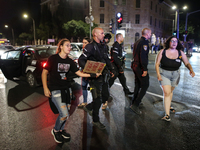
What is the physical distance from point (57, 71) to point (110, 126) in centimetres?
165

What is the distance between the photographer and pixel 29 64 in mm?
6832

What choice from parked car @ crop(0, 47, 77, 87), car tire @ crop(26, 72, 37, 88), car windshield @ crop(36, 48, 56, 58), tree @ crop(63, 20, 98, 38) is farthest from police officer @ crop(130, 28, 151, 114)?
tree @ crop(63, 20, 98, 38)

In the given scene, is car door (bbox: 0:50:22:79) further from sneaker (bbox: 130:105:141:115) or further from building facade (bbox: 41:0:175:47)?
building facade (bbox: 41:0:175:47)

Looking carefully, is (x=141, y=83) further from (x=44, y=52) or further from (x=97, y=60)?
(x=44, y=52)

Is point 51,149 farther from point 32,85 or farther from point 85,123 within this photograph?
point 32,85

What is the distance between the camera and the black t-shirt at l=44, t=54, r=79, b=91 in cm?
287

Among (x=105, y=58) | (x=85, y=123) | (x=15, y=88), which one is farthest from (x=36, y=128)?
(x=15, y=88)

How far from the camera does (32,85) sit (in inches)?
271

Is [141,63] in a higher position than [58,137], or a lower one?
higher

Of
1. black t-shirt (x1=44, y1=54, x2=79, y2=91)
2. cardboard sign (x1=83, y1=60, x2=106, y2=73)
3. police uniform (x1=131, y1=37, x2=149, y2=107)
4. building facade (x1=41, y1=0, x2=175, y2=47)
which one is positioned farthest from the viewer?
building facade (x1=41, y1=0, x2=175, y2=47)

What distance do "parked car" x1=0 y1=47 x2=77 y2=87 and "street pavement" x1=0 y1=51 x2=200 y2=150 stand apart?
1177 mm

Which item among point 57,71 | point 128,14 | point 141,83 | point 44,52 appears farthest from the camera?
point 128,14

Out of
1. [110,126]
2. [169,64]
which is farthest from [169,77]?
[110,126]

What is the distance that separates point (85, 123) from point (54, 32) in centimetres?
4635
